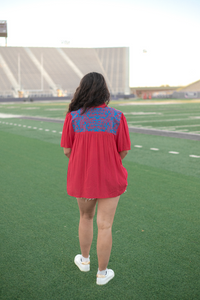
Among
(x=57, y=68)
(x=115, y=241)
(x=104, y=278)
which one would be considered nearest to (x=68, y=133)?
(x=104, y=278)

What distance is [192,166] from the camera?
7.64 metres

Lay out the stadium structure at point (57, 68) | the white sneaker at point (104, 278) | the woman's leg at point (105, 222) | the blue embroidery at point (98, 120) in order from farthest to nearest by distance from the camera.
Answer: the stadium structure at point (57, 68) → the white sneaker at point (104, 278) → the woman's leg at point (105, 222) → the blue embroidery at point (98, 120)

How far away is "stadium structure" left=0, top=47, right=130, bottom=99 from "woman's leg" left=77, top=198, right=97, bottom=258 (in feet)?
222

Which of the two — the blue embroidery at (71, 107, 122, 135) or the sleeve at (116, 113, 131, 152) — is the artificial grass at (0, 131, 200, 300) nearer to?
the sleeve at (116, 113, 131, 152)

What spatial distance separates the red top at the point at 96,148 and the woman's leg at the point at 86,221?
0.14 m

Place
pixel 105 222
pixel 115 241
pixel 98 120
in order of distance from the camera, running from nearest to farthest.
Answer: pixel 98 120
pixel 105 222
pixel 115 241

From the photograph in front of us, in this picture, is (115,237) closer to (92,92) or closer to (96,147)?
(96,147)

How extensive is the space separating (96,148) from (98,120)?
22 cm

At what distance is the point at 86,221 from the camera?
3070 millimetres

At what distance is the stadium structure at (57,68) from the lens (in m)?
79.7

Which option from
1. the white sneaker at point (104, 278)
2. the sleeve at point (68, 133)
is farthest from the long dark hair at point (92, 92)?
the white sneaker at point (104, 278)

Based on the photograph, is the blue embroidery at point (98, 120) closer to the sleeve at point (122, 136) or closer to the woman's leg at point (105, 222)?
the sleeve at point (122, 136)

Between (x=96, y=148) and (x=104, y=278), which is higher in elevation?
(x=96, y=148)

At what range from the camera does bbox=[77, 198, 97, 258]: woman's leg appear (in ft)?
9.70
